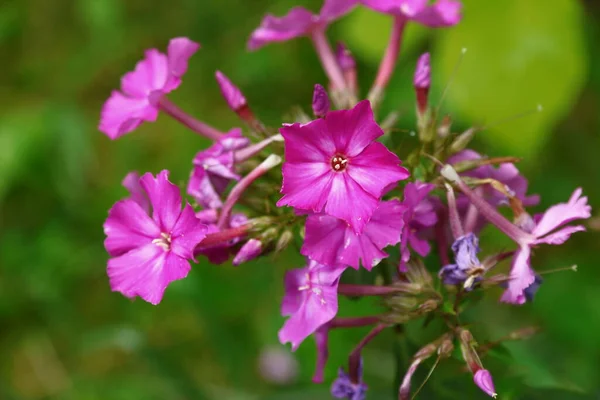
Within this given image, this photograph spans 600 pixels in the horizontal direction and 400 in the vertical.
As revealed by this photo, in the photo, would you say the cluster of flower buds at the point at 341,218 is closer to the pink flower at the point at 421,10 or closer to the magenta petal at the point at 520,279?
the magenta petal at the point at 520,279

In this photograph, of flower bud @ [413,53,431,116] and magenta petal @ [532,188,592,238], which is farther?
flower bud @ [413,53,431,116]

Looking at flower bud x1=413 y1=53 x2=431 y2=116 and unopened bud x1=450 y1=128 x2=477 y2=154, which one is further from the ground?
flower bud x1=413 y1=53 x2=431 y2=116

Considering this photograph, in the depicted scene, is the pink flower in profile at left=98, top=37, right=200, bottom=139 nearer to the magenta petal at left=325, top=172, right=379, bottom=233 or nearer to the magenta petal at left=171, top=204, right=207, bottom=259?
the magenta petal at left=171, top=204, right=207, bottom=259

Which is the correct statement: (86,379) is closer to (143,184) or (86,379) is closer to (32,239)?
(32,239)

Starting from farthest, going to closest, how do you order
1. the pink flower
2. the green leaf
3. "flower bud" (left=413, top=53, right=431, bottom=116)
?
the green leaf
the pink flower
"flower bud" (left=413, top=53, right=431, bottom=116)

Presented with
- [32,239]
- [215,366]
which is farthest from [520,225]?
[32,239]

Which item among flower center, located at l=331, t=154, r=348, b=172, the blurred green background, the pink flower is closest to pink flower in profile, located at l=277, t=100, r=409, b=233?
flower center, located at l=331, t=154, r=348, b=172
